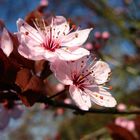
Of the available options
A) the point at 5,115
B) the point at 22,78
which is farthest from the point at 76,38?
the point at 5,115

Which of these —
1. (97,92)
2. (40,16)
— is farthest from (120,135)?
(40,16)

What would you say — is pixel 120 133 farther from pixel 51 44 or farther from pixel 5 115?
pixel 51 44

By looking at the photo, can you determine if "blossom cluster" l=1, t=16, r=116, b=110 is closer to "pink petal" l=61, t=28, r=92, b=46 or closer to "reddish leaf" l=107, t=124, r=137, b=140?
"pink petal" l=61, t=28, r=92, b=46

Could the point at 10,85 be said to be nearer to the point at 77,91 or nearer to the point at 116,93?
the point at 77,91

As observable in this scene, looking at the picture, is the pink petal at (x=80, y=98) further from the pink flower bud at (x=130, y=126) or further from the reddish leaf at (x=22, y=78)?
the pink flower bud at (x=130, y=126)

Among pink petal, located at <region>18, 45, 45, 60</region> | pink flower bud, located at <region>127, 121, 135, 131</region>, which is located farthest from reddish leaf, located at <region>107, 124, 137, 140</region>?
pink petal, located at <region>18, 45, 45, 60</region>

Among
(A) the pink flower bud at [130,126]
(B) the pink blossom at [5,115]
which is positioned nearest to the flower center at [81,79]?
(B) the pink blossom at [5,115]
